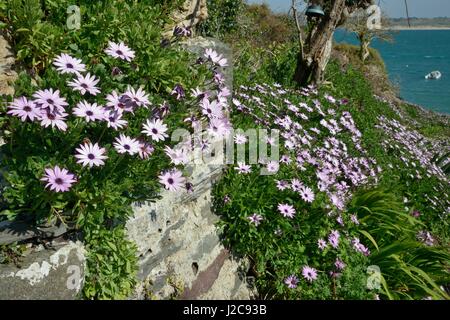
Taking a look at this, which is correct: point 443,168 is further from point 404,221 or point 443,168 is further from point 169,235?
point 169,235

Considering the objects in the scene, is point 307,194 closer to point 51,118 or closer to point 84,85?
point 84,85

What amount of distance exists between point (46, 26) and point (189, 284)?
6.93 feet

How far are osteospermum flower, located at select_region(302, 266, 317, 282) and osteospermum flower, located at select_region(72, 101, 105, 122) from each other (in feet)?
6.97

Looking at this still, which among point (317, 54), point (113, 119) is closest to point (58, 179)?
point (113, 119)

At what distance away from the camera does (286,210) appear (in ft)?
11.4

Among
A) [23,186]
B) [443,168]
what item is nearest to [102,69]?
[23,186]

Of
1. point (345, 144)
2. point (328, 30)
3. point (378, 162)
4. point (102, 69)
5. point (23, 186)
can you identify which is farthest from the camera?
point (328, 30)

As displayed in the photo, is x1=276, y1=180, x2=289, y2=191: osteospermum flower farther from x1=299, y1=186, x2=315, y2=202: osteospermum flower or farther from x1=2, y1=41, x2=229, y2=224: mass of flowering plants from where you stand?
x1=2, y1=41, x2=229, y2=224: mass of flowering plants

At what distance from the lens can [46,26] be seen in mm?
2844

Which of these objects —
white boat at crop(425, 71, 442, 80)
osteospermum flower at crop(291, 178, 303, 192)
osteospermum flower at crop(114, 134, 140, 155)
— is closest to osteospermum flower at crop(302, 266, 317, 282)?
osteospermum flower at crop(291, 178, 303, 192)

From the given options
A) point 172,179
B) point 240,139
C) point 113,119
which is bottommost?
point 240,139

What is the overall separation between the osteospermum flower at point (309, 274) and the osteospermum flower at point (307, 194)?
59cm

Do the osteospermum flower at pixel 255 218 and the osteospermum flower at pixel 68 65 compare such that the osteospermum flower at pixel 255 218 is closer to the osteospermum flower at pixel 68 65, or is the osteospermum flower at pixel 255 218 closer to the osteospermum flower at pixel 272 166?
the osteospermum flower at pixel 272 166

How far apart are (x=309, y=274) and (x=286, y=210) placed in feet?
1.85
